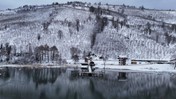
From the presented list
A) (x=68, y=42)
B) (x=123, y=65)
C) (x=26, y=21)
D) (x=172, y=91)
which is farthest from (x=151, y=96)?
(x=26, y=21)

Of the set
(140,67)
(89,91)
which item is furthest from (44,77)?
(140,67)

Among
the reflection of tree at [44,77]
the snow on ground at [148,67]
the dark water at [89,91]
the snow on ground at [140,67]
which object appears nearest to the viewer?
the dark water at [89,91]

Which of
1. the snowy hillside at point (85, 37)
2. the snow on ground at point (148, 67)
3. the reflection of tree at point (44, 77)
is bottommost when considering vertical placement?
the reflection of tree at point (44, 77)

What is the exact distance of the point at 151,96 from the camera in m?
55.6

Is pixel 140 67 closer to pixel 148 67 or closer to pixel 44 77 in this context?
pixel 148 67

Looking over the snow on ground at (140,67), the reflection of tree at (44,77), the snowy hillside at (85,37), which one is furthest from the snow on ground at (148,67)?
the reflection of tree at (44,77)

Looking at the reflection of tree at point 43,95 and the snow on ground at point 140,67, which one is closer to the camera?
the reflection of tree at point 43,95

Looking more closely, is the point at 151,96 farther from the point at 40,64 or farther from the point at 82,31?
the point at 82,31

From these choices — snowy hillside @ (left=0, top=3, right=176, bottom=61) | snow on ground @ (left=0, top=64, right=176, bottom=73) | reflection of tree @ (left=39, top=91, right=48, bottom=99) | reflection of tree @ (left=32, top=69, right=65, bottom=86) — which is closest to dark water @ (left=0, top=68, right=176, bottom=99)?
reflection of tree @ (left=39, top=91, right=48, bottom=99)

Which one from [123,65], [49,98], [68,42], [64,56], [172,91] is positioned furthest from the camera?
[68,42]

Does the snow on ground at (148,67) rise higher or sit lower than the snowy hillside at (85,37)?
lower

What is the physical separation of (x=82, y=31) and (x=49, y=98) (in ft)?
381

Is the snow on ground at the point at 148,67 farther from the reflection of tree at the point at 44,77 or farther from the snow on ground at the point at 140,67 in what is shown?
the reflection of tree at the point at 44,77

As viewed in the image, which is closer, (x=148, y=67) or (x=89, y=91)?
(x=89, y=91)
